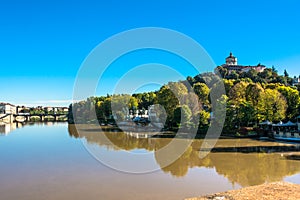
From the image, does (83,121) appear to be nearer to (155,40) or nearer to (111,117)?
(111,117)

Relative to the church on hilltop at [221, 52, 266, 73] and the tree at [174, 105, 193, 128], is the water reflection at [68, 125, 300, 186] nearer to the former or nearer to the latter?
the tree at [174, 105, 193, 128]

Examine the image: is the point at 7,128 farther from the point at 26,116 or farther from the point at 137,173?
the point at 137,173

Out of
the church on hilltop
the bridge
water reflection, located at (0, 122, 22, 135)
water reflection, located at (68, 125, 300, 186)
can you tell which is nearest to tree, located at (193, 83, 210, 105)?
water reflection, located at (68, 125, 300, 186)

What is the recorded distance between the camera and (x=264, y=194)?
10211 mm

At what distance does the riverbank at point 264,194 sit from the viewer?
983 centimetres

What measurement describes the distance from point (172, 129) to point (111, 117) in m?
23.9

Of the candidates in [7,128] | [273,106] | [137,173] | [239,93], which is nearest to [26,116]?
[7,128]

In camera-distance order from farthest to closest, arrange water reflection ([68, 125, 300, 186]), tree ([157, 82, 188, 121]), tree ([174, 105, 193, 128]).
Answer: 1. tree ([157, 82, 188, 121])
2. tree ([174, 105, 193, 128])
3. water reflection ([68, 125, 300, 186])

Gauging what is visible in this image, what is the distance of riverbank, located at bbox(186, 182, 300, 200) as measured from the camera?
9.83 m

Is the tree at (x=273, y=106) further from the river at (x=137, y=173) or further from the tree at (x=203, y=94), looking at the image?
the tree at (x=203, y=94)

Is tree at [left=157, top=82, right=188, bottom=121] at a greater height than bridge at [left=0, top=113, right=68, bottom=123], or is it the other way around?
tree at [left=157, top=82, right=188, bottom=121]

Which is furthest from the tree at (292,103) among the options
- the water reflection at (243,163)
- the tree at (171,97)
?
the tree at (171,97)

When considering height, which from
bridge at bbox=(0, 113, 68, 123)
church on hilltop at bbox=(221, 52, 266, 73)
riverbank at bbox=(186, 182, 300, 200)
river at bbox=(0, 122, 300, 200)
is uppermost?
church on hilltop at bbox=(221, 52, 266, 73)

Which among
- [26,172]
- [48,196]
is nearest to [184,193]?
[48,196]
